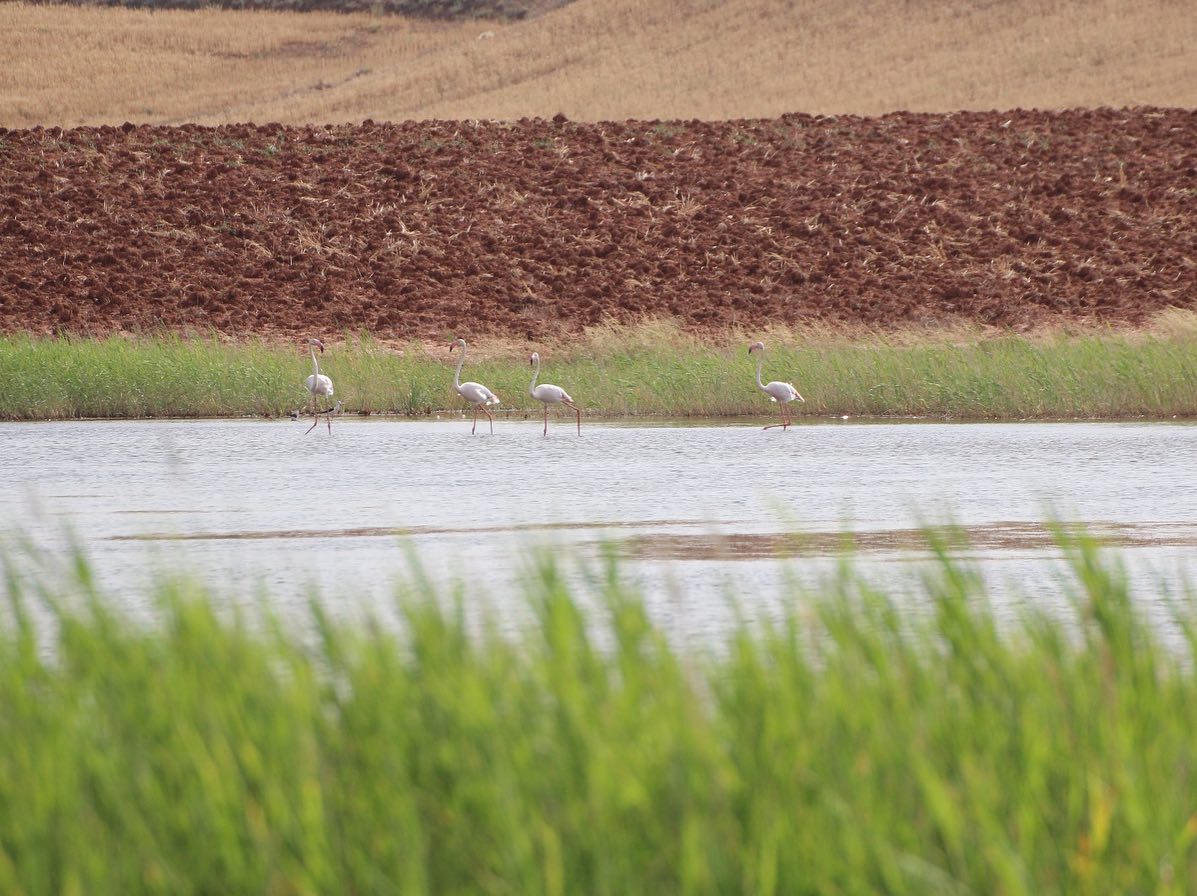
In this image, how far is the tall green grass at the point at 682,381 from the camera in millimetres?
23219

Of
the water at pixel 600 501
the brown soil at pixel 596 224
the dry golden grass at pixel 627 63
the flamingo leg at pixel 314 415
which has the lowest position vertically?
the flamingo leg at pixel 314 415

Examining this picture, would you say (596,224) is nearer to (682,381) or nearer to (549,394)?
(682,381)

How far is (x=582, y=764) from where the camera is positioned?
4172 millimetres

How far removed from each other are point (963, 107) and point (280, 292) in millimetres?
26930

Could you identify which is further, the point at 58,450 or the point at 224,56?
the point at 224,56

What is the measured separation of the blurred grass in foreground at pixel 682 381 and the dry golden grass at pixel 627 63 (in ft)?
109

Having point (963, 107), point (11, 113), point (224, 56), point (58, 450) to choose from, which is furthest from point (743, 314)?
point (224, 56)

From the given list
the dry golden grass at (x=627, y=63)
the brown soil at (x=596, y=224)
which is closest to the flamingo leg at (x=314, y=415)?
the brown soil at (x=596, y=224)

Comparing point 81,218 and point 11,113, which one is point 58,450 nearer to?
point 81,218

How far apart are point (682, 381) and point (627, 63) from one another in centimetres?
4681

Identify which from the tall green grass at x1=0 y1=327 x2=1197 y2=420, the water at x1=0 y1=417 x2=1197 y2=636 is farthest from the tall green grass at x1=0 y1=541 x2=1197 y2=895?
the tall green grass at x1=0 y1=327 x2=1197 y2=420

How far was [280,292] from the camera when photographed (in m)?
38.1

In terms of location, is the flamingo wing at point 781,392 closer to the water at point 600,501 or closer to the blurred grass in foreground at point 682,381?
the water at point 600,501

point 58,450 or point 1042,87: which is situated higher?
point 1042,87
